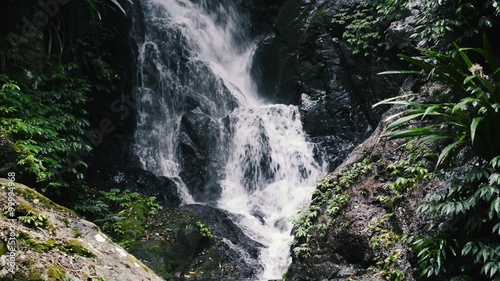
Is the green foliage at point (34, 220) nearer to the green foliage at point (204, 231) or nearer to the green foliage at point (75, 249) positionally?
the green foliage at point (75, 249)

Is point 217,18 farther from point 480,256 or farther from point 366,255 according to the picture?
point 480,256

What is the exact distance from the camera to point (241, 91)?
1452cm

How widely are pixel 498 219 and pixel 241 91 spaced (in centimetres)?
1181

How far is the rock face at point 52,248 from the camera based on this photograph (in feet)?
7.98

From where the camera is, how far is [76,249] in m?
2.84

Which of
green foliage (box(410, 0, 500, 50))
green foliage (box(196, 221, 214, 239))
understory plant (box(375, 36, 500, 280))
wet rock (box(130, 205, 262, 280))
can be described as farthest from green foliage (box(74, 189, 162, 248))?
green foliage (box(410, 0, 500, 50))

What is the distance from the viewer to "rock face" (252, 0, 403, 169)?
11.3 metres

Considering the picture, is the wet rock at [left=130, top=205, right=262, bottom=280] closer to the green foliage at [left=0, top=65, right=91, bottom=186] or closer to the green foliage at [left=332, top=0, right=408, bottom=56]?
the green foliage at [left=0, top=65, right=91, bottom=186]

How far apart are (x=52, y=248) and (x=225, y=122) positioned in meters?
10.0

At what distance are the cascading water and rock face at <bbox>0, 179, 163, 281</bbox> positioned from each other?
5.22 meters

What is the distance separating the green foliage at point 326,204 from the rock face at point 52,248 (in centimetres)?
242

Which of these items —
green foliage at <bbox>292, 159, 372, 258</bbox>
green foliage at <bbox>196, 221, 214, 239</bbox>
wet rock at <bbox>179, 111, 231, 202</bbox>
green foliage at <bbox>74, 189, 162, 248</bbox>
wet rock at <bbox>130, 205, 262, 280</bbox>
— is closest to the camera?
green foliage at <bbox>292, 159, 372, 258</bbox>

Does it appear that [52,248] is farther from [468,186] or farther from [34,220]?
[468,186]

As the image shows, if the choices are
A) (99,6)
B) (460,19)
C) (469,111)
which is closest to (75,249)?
(469,111)
